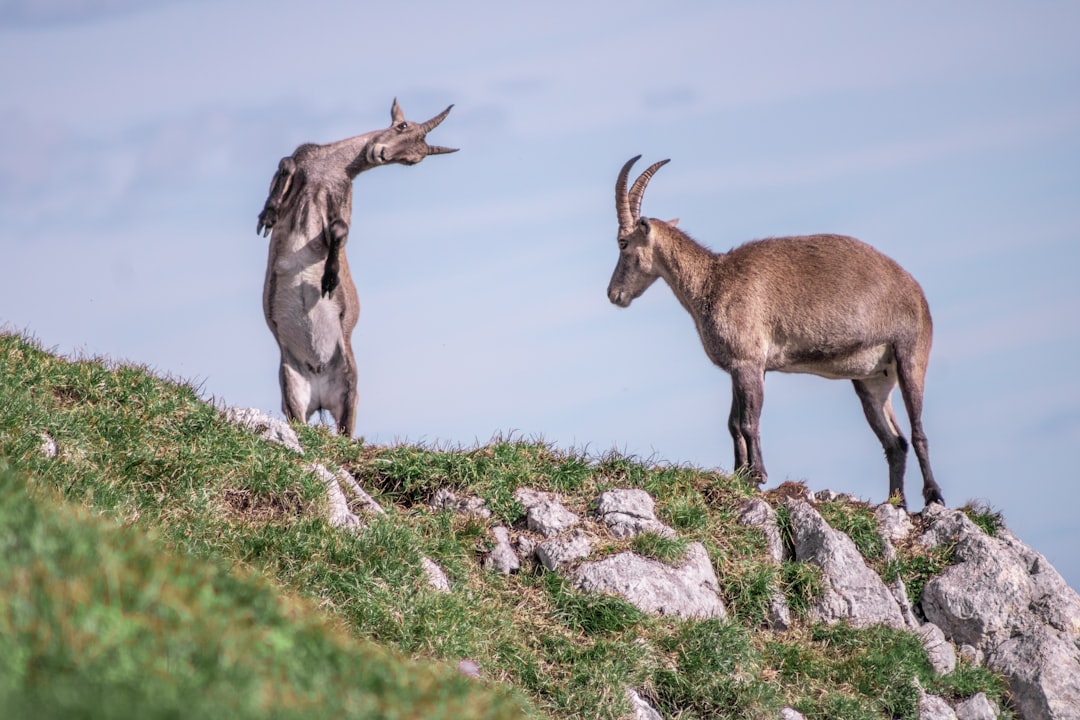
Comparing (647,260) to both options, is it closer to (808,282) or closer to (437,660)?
(808,282)

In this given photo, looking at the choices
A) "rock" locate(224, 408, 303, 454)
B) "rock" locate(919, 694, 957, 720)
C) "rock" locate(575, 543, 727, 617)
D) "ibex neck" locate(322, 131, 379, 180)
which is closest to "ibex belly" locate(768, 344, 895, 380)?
"rock" locate(575, 543, 727, 617)

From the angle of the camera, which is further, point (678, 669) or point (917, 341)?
point (917, 341)

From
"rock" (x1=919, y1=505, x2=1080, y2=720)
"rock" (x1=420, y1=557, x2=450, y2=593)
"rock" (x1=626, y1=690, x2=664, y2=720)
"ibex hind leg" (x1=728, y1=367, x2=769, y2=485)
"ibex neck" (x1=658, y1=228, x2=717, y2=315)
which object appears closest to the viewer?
"rock" (x1=626, y1=690, x2=664, y2=720)

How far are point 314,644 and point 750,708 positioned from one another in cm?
519

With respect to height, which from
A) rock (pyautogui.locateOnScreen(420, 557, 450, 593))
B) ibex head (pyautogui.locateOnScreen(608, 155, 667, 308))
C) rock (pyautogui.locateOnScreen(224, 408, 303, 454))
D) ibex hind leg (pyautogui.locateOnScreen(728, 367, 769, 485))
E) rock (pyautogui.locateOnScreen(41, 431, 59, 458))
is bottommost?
rock (pyautogui.locateOnScreen(420, 557, 450, 593))

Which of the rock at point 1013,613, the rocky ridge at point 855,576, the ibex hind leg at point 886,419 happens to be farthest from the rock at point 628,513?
the ibex hind leg at point 886,419

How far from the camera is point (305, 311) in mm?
13508

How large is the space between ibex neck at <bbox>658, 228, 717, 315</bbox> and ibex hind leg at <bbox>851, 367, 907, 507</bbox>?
233 centimetres

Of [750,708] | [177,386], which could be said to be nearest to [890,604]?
[750,708]

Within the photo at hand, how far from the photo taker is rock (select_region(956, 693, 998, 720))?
1028 centimetres

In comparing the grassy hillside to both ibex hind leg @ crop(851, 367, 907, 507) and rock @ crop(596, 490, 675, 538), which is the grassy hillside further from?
ibex hind leg @ crop(851, 367, 907, 507)

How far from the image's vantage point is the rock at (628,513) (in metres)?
10.4

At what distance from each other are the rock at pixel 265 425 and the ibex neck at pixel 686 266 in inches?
214

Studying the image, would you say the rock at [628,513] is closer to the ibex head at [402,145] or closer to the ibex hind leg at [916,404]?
the ibex hind leg at [916,404]
